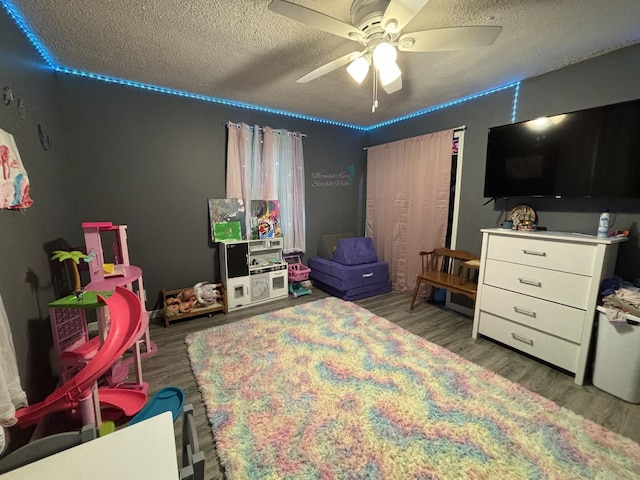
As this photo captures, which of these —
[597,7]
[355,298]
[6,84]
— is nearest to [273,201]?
[355,298]

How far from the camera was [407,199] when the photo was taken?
11.9 feet

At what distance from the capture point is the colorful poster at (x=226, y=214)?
10.3ft

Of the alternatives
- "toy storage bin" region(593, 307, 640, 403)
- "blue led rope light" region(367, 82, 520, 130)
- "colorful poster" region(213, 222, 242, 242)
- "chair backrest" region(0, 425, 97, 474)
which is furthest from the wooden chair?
"chair backrest" region(0, 425, 97, 474)

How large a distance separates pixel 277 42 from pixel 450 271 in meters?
2.95

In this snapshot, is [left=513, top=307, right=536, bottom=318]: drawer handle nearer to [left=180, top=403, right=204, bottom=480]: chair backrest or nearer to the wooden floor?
the wooden floor

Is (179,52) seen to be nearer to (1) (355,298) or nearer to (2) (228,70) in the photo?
(2) (228,70)

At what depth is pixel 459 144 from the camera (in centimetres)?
303

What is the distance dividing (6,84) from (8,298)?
117cm

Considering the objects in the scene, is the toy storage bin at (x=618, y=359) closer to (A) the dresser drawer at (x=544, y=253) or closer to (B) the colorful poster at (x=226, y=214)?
(A) the dresser drawer at (x=544, y=253)

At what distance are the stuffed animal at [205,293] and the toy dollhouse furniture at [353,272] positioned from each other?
146cm

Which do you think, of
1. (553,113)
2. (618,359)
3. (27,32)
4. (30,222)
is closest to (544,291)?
(618,359)

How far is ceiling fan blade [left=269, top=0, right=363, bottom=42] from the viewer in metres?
1.20

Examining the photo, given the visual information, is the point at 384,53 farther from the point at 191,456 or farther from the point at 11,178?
the point at 11,178

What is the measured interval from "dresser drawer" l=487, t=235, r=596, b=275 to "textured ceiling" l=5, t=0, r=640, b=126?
4.76 ft
